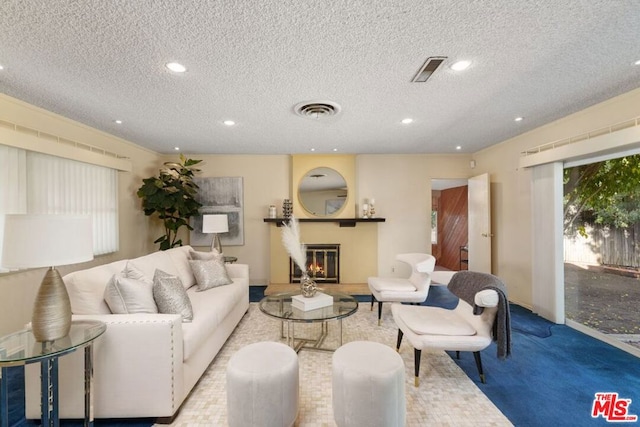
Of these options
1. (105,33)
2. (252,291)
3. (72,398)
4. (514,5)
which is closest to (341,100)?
(514,5)

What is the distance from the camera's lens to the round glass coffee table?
2.36 metres

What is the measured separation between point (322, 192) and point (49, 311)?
4.00 metres

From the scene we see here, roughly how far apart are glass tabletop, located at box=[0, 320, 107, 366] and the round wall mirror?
3703mm

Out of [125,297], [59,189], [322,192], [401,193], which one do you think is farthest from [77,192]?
[401,193]

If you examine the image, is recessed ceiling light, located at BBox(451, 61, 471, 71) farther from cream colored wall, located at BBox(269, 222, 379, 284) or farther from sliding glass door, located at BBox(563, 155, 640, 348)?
cream colored wall, located at BBox(269, 222, 379, 284)

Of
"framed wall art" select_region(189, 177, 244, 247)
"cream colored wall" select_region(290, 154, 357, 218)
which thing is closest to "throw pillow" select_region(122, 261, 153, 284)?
"framed wall art" select_region(189, 177, 244, 247)

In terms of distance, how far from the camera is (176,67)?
6.63ft

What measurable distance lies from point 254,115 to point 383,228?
3.14m

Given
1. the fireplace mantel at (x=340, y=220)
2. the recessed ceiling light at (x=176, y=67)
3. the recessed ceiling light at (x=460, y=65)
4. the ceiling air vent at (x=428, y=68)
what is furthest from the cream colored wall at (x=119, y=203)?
the recessed ceiling light at (x=460, y=65)

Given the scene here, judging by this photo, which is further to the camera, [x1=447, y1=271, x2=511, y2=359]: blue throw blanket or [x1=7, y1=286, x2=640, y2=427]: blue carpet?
[x1=447, y1=271, x2=511, y2=359]: blue throw blanket

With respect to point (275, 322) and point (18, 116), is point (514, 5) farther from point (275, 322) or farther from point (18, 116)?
point (18, 116)

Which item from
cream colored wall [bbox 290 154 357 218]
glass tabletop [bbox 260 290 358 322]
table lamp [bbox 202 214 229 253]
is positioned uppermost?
cream colored wall [bbox 290 154 357 218]

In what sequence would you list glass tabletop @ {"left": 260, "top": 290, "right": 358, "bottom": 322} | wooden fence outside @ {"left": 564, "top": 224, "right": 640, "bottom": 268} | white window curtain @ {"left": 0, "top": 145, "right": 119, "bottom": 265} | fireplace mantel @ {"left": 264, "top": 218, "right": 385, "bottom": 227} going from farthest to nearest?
fireplace mantel @ {"left": 264, "top": 218, "right": 385, "bottom": 227} → wooden fence outside @ {"left": 564, "top": 224, "right": 640, "bottom": 268} → white window curtain @ {"left": 0, "top": 145, "right": 119, "bottom": 265} → glass tabletop @ {"left": 260, "top": 290, "right": 358, "bottom": 322}

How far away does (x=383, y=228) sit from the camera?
16.9 feet
